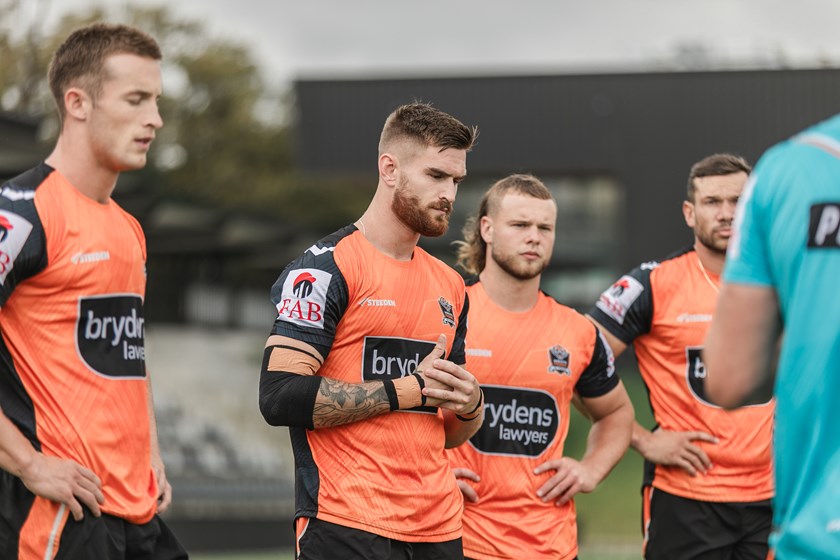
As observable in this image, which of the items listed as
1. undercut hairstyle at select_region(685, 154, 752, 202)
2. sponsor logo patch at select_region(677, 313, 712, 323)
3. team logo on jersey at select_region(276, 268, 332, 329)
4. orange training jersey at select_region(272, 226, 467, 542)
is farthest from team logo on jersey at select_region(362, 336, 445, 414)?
undercut hairstyle at select_region(685, 154, 752, 202)

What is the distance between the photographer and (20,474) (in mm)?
3852

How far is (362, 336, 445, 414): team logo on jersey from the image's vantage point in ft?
14.0

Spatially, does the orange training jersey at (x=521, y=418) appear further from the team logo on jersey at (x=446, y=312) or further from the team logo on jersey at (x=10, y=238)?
the team logo on jersey at (x=10, y=238)

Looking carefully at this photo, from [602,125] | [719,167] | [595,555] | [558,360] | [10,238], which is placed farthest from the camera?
[602,125]

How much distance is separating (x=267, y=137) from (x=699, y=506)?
135 feet

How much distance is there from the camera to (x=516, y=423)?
536 centimetres

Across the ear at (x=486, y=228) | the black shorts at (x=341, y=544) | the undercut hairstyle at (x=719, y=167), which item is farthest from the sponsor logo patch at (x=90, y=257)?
the undercut hairstyle at (x=719, y=167)

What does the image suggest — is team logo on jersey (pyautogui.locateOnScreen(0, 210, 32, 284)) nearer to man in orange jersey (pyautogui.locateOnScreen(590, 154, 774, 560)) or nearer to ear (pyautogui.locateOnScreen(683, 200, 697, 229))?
man in orange jersey (pyautogui.locateOnScreen(590, 154, 774, 560))

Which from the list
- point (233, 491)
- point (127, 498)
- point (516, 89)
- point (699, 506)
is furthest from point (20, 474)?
point (516, 89)

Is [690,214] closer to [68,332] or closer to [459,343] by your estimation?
[459,343]

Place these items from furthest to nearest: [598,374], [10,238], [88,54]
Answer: [598,374]
[88,54]
[10,238]

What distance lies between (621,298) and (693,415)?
70 centimetres

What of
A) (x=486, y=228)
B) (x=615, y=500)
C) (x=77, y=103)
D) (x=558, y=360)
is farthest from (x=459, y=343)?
(x=615, y=500)

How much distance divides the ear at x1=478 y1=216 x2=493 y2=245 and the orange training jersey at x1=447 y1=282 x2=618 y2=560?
0.30m
